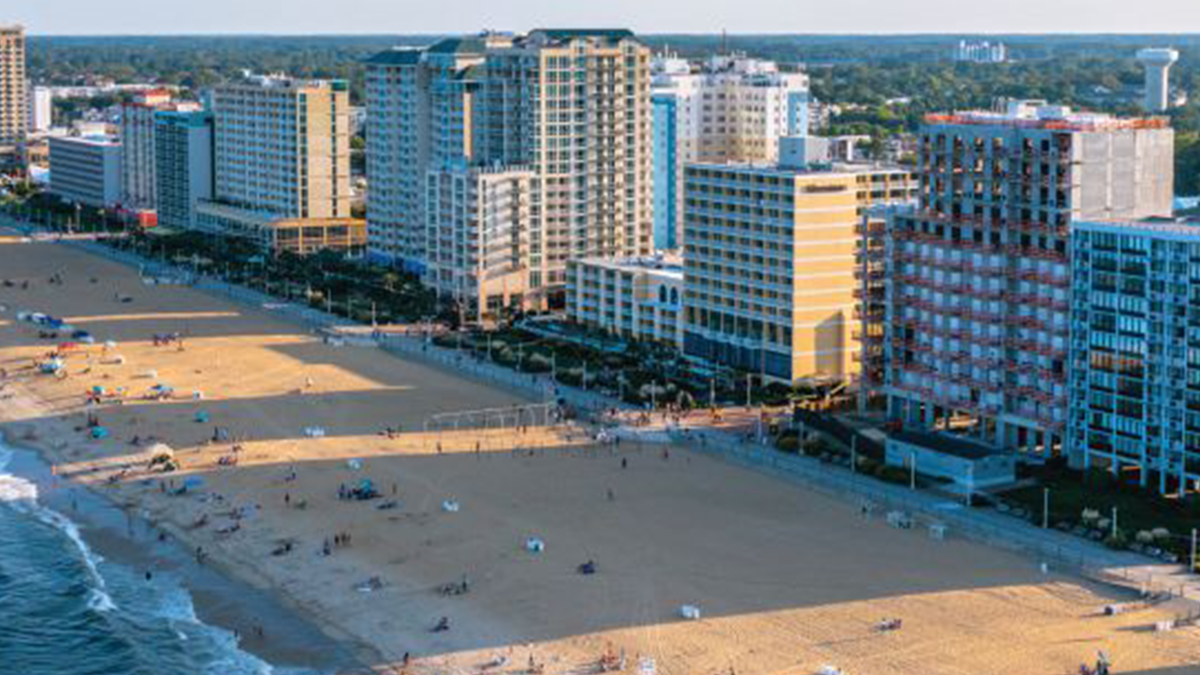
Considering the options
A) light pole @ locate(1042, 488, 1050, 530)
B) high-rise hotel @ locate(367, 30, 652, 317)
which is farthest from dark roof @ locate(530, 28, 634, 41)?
light pole @ locate(1042, 488, 1050, 530)

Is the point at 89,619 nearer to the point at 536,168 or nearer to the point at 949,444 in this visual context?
the point at 949,444

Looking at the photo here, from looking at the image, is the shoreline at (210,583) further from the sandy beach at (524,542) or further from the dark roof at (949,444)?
the dark roof at (949,444)

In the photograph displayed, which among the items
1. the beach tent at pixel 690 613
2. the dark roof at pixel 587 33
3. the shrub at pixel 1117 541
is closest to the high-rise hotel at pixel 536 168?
the dark roof at pixel 587 33

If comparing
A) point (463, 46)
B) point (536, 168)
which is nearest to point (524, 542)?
point (536, 168)

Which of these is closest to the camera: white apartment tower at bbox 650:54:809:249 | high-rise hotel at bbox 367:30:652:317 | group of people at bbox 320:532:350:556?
group of people at bbox 320:532:350:556

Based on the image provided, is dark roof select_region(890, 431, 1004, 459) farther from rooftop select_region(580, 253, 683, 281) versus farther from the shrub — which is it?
rooftop select_region(580, 253, 683, 281)
